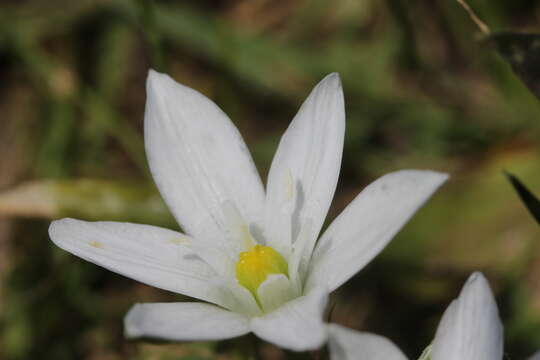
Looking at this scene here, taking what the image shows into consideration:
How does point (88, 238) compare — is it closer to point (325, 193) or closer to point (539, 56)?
point (325, 193)

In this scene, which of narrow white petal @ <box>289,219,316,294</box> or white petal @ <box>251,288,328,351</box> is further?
narrow white petal @ <box>289,219,316,294</box>

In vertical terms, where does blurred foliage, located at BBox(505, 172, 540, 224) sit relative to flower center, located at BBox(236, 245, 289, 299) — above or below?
above

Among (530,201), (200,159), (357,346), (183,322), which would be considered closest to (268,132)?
(200,159)

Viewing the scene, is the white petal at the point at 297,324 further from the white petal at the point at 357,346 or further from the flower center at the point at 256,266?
the flower center at the point at 256,266

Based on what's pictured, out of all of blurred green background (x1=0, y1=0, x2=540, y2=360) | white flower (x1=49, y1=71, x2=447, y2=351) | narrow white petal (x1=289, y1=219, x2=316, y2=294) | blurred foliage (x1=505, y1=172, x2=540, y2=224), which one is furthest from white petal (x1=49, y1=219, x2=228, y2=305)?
blurred foliage (x1=505, y1=172, x2=540, y2=224)

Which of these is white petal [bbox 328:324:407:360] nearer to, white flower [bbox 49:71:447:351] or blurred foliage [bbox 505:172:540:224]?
white flower [bbox 49:71:447:351]

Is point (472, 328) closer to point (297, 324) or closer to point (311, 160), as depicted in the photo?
point (297, 324)
